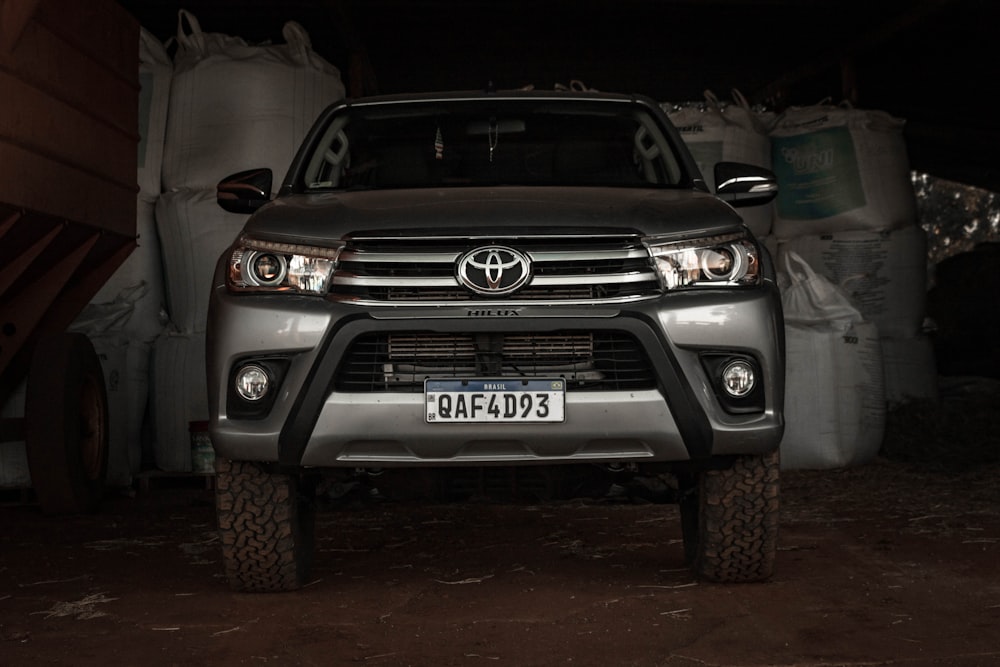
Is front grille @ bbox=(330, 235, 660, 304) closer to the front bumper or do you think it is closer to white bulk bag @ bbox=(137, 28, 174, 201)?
the front bumper

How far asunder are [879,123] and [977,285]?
478 centimetres

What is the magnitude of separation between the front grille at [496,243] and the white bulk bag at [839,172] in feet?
16.2

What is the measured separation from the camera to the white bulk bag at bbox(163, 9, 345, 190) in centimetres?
730

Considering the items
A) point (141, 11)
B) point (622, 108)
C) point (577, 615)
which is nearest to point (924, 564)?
point (577, 615)

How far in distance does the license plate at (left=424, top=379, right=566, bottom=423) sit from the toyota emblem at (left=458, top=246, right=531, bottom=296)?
0.86 ft

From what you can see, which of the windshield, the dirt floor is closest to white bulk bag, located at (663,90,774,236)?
the dirt floor

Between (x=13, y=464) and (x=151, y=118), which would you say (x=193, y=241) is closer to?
(x=151, y=118)

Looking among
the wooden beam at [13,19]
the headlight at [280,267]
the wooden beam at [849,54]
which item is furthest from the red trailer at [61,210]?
the wooden beam at [849,54]

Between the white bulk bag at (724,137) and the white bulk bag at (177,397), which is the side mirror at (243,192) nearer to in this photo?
the white bulk bag at (177,397)

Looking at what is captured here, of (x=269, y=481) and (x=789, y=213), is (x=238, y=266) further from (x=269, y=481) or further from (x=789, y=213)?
(x=789, y=213)

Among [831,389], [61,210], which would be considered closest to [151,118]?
[61,210]

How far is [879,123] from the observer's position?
8.34 m

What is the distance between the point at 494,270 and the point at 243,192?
1.30m

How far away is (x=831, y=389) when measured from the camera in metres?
7.19
